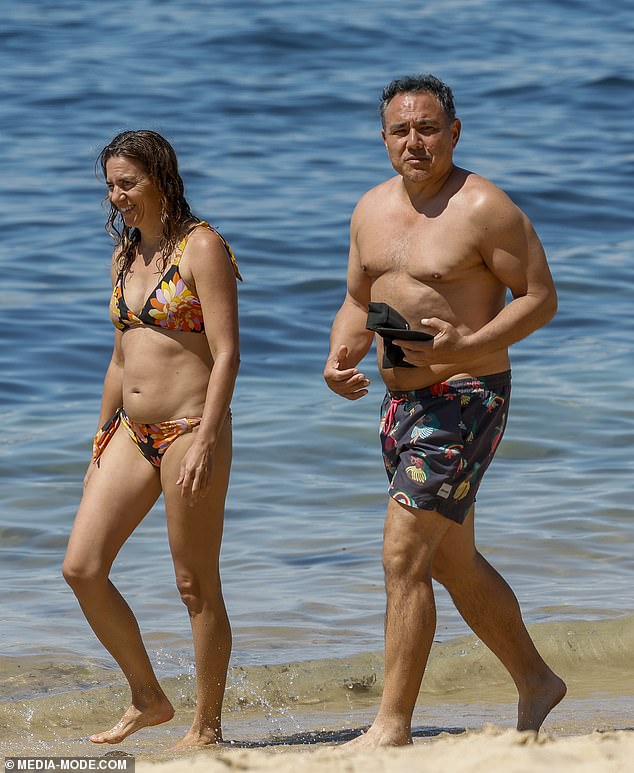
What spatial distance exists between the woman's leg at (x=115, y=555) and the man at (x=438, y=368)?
2.36 ft

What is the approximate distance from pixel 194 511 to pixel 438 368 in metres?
0.89

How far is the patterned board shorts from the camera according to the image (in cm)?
407

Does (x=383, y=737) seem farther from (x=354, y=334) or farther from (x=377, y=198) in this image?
(x=377, y=198)

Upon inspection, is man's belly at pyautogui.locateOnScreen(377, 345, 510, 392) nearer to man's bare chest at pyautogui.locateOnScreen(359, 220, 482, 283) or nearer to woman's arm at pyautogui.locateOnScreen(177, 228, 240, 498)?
man's bare chest at pyautogui.locateOnScreen(359, 220, 482, 283)

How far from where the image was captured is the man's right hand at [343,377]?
4348mm

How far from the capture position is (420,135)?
13.8 ft

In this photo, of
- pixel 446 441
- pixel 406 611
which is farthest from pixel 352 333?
pixel 406 611

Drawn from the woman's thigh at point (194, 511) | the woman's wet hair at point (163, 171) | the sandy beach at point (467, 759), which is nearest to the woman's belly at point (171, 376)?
the woman's thigh at point (194, 511)

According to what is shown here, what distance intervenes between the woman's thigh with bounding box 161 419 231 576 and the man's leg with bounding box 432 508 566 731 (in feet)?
2.32

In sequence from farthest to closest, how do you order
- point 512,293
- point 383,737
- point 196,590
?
1. point 196,590
2. point 512,293
3. point 383,737

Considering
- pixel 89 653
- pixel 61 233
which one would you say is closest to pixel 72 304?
pixel 61 233

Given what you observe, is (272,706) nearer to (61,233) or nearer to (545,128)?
(61,233)

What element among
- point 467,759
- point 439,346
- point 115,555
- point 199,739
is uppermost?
point 439,346

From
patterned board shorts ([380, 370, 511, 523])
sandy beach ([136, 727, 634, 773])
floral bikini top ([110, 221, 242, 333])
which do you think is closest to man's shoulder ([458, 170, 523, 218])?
patterned board shorts ([380, 370, 511, 523])
